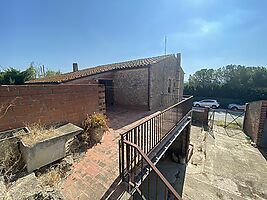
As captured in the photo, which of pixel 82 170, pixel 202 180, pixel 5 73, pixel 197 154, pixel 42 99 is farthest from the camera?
pixel 5 73

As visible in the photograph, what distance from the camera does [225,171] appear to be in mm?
7516

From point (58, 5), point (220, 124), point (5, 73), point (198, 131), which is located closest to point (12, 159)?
point (58, 5)

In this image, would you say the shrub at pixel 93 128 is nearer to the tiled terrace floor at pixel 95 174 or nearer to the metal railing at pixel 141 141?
the tiled terrace floor at pixel 95 174

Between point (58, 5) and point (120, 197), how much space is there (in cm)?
764

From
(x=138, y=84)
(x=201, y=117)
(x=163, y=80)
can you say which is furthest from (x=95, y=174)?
(x=201, y=117)

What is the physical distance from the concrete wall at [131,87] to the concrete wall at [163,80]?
0.47 meters

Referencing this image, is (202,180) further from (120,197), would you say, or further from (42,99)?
(42,99)

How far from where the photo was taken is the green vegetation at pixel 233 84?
25.6m

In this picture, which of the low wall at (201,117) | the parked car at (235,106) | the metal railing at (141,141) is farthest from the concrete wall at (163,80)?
the parked car at (235,106)

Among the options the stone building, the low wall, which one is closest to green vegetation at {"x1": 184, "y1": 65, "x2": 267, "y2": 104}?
the low wall

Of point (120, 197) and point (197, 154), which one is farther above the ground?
point (120, 197)

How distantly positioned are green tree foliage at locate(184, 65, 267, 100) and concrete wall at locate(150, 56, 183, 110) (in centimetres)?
1732

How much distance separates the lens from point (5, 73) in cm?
1148

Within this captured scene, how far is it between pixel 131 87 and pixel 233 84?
25.8m
